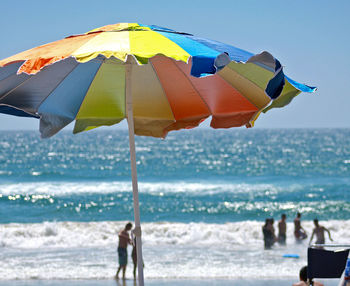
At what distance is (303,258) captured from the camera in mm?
16234

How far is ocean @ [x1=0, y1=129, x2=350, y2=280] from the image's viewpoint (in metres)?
15.6

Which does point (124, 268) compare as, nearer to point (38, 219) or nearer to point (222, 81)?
point (222, 81)

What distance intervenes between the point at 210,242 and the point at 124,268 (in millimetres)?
7543

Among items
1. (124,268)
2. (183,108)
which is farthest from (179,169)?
(183,108)

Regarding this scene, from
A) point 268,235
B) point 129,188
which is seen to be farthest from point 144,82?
point 129,188

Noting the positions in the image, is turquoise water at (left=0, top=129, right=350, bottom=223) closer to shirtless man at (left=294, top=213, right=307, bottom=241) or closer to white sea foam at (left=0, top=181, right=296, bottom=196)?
white sea foam at (left=0, top=181, right=296, bottom=196)

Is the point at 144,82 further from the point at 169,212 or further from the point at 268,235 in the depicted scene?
the point at 169,212

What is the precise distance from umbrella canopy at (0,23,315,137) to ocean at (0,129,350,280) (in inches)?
328

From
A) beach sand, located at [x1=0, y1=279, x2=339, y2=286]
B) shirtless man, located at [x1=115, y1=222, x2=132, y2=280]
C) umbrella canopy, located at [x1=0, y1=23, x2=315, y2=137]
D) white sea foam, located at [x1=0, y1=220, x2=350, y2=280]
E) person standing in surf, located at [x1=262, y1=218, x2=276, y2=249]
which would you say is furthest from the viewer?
person standing in surf, located at [x1=262, y1=218, x2=276, y2=249]

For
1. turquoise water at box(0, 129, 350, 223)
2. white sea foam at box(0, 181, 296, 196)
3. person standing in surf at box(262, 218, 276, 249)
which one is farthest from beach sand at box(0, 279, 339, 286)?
white sea foam at box(0, 181, 296, 196)

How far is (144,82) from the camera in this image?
615 cm

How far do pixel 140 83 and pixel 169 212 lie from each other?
911 inches

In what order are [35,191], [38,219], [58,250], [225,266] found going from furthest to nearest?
[35,191]
[38,219]
[58,250]
[225,266]

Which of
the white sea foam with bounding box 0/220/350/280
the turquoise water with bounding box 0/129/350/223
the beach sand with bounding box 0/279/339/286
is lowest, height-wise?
the beach sand with bounding box 0/279/339/286
